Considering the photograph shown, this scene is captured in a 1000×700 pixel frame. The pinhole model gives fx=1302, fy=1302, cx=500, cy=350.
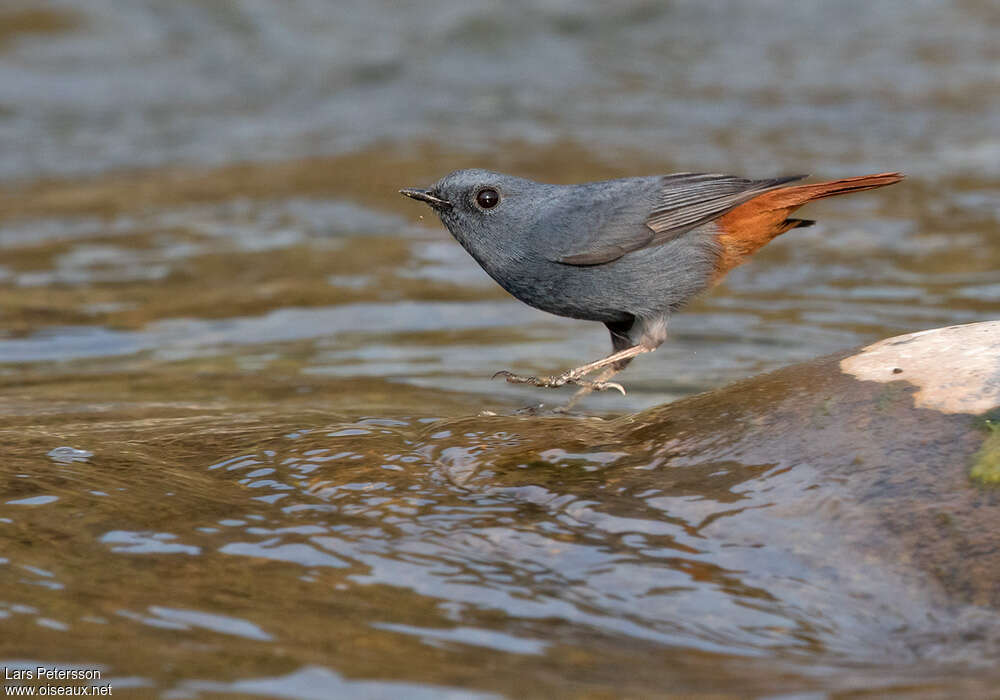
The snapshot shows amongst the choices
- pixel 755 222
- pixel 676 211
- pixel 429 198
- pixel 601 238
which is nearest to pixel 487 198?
pixel 429 198

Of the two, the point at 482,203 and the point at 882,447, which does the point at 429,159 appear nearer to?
the point at 482,203

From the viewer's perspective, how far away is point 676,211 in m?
4.77

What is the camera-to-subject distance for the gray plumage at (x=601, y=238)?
4559 millimetres

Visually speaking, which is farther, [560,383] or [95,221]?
[95,221]

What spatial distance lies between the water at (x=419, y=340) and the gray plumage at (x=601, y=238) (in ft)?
1.99

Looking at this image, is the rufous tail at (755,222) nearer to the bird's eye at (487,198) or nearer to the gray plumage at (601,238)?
the gray plumage at (601,238)

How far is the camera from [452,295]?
26.7 ft

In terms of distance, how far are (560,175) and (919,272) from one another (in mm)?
3731

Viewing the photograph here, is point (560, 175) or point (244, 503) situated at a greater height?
point (560, 175)

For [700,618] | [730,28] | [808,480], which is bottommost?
[700,618]

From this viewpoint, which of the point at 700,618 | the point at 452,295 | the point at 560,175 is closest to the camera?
the point at 700,618

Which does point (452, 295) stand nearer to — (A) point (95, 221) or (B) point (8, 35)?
(A) point (95, 221)

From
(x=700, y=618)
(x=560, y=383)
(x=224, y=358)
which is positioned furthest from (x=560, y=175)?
(x=700, y=618)

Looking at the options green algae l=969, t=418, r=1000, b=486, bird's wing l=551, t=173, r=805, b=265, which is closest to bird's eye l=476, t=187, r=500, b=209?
bird's wing l=551, t=173, r=805, b=265
